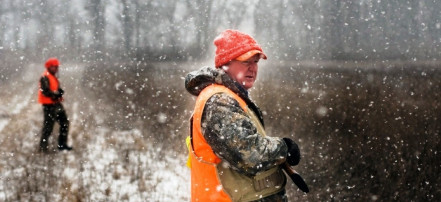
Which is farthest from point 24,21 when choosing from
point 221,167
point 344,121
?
point 221,167

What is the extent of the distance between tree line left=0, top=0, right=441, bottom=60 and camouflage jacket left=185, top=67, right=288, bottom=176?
3598 cm

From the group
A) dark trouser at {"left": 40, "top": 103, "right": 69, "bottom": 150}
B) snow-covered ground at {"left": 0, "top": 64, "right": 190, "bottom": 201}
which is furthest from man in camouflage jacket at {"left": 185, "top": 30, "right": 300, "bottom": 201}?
dark trouser at {"left": 40, "top": 103, "right": 69, "bottom": 150}

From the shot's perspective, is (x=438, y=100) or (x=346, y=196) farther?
(x=438, y=100)

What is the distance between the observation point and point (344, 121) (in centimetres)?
964

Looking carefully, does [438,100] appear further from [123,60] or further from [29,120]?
[123,60]

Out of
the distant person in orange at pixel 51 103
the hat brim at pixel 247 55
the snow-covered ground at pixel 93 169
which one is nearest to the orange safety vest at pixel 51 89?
the distant person in orange at pixel 51 103

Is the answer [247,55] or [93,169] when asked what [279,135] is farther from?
[247,55]

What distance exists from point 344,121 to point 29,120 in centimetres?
845

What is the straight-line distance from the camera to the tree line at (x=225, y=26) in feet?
129

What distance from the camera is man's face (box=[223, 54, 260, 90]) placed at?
2.22m

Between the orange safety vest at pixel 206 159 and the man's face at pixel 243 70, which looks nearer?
the orange safety vest at pixel 206 159

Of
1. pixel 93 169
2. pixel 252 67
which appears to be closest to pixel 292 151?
pixel 252 67

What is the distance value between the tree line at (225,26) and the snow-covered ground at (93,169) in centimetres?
3178

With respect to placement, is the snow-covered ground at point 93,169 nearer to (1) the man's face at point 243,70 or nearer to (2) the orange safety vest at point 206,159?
(2) the orange safety vest at point 206,159
